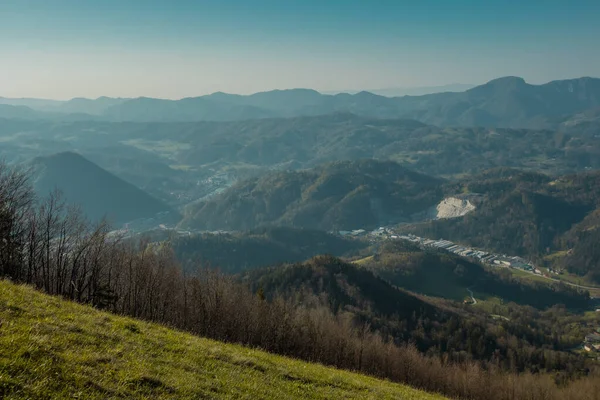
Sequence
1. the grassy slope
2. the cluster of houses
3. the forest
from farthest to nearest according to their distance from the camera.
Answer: the cluster of houses, the forest, the grassy slope

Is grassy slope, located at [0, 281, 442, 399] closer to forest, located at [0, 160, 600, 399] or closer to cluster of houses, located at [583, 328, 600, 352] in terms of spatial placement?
forest, located at [0, 160, 600, 399]

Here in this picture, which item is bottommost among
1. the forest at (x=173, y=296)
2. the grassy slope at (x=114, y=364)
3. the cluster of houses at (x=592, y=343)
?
the cluster of houses at (x=592, y=343)

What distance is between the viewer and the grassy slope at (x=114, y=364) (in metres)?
10.7

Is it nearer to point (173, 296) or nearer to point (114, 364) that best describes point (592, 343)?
point (173, 296)

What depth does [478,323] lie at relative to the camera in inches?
5034

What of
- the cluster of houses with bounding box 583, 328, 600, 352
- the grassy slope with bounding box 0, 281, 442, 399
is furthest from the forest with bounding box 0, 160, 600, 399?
the cluster of houses with bounding box 583, 328, 600, 352

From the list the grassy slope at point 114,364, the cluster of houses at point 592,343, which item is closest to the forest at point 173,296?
the grassy slope at point 114,364

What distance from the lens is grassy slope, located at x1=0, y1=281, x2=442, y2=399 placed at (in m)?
10.7

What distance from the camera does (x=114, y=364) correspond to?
1330 cm

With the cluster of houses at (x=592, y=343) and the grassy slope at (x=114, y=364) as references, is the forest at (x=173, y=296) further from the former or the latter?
the cluster of houses at (x=592, y=343)

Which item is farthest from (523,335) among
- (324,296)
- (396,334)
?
(324,296)

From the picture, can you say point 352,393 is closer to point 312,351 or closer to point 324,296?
point 312,351

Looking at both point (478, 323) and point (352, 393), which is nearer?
point (352, 393)

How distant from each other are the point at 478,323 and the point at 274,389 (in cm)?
13013
